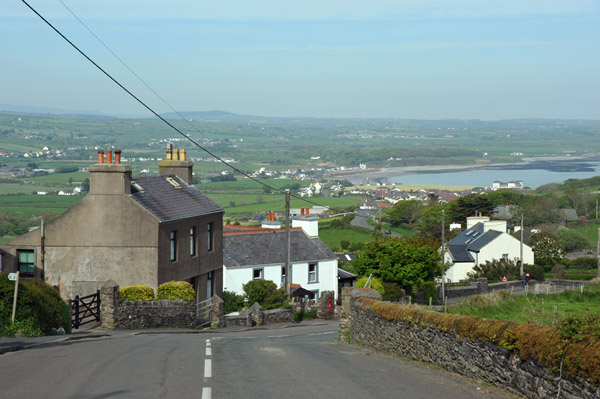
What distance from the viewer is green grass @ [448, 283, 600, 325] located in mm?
17391

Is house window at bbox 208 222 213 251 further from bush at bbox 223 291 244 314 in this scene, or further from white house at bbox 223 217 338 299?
white house at bbox 223 217 338 299

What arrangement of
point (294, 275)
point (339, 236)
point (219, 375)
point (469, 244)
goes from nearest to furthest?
point (219, 375)
point (294, 275)
point (469, 244)
point (339, 236)

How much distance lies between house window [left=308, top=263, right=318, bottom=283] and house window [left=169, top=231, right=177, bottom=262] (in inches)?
783

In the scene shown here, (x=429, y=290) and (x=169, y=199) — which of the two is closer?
(x=169, y=199)

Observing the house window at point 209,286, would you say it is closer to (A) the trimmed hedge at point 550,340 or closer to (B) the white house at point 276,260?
(B) the white house at point 276,260

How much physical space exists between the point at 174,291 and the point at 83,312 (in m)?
4.53

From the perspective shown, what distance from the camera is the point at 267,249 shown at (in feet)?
169

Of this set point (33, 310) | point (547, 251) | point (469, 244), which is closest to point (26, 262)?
point (33, 310)

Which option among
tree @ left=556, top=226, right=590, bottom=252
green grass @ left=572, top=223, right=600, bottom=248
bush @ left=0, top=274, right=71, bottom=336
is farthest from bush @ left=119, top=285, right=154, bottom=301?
green grass @ left=572, top=223, right=600, bottom=248

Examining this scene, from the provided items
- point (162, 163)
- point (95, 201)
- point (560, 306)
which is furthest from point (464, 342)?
point (162, 163)

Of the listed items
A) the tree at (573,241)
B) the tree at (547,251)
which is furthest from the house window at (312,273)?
the tree at (573,241)

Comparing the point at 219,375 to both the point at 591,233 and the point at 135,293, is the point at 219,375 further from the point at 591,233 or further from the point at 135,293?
the point at 591,233

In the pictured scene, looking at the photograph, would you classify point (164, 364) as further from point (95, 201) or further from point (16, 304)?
point (95, 201)

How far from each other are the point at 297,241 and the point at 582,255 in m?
39.3
